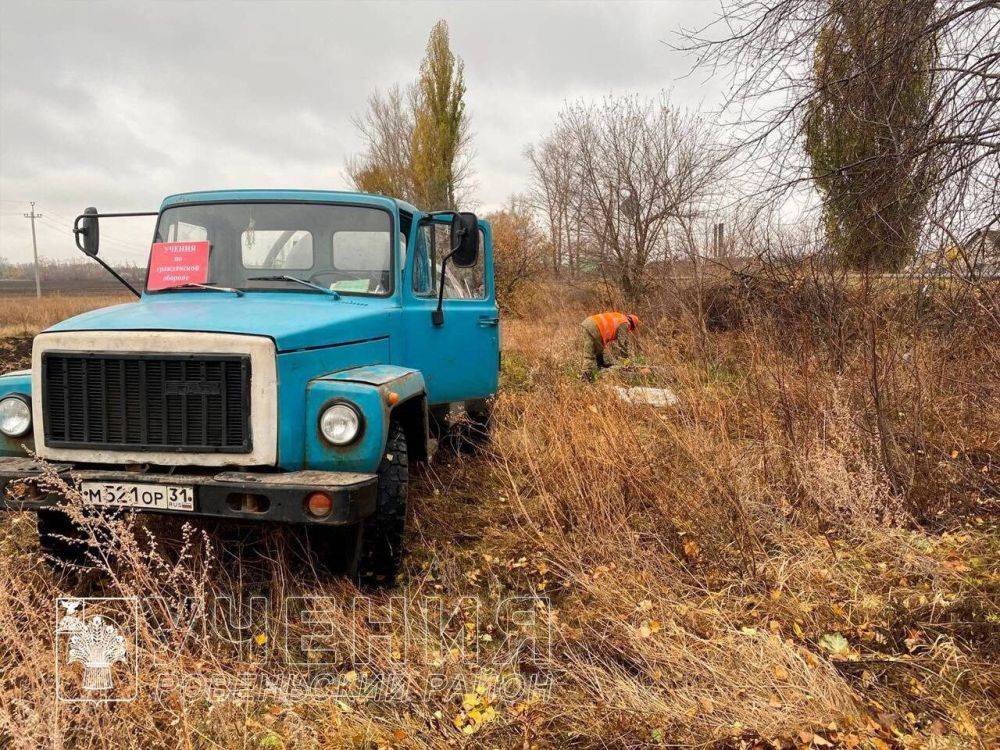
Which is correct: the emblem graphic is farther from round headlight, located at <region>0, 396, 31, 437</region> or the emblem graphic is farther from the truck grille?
round headlight, located at <region>0, 396, 31, 437</region>

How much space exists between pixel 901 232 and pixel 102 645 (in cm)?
488

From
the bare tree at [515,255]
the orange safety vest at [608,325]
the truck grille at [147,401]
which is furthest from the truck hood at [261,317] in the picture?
the bare tree at [515,255]

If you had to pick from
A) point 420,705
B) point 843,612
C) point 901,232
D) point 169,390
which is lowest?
point 420,705

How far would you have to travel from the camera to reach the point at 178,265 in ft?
12.1

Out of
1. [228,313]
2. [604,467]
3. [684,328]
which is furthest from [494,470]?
[684,328]

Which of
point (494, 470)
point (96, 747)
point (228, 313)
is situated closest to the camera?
point (96, 747)

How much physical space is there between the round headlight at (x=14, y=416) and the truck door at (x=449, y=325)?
1911mm

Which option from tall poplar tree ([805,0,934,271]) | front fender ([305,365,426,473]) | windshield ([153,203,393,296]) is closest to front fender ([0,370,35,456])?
windshield ([153,203,393,296])

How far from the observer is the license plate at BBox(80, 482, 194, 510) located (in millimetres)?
2602

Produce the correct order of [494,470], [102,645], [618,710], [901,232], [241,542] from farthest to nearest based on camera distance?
1. [494,470]
2. [901,232]
3. [241,542]
4. [102,645]
5. [618,710]

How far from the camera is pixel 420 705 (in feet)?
7.57

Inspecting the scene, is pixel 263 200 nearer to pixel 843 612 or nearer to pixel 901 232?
pixel 843 612

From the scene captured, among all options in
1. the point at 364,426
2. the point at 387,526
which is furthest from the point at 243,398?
the point at 387,526

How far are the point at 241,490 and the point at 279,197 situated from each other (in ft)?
6.57
